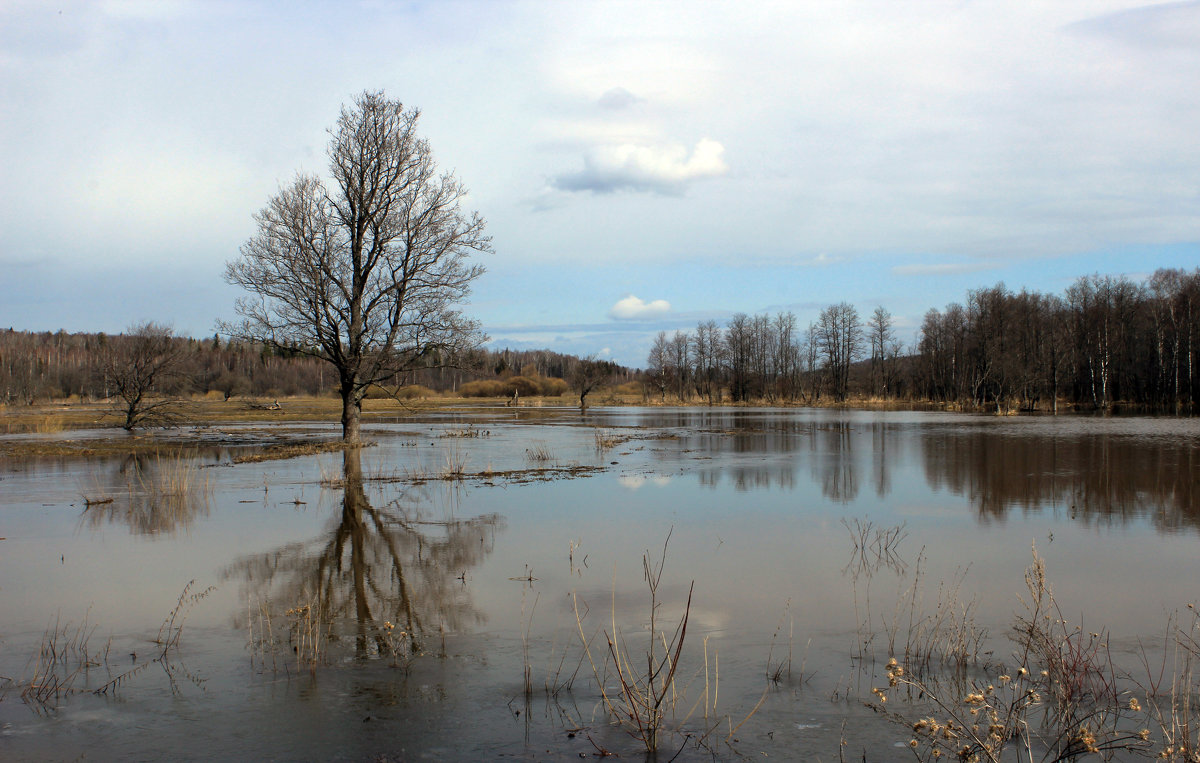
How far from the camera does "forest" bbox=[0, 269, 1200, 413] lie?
6044 centimetres

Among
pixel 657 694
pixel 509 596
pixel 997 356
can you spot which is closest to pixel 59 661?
pixel 509 596

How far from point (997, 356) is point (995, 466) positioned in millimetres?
52137

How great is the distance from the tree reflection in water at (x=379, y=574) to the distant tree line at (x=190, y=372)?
1292 centimetres

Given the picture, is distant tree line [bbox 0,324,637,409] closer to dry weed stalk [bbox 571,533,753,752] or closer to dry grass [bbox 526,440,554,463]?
dry grass [bbox 526,440,554,463]

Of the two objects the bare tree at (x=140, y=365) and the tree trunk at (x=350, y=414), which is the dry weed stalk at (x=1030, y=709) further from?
the bare tree at (x=140, y=365)

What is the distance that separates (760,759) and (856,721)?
86 centimetres

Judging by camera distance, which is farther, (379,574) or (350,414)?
(350,414)

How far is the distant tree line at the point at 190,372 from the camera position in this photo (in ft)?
96.5

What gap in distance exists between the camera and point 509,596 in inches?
301

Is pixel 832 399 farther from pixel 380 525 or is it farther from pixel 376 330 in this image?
pixel 380 525

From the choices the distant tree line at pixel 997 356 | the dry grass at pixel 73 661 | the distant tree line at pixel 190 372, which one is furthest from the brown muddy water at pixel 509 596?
the distant tree line at pixel 997 356

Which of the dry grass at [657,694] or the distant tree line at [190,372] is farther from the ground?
the distant tree line at [190,372]

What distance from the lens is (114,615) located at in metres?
7.07

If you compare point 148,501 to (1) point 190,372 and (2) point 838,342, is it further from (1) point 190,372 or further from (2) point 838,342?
(2) point 838,342
